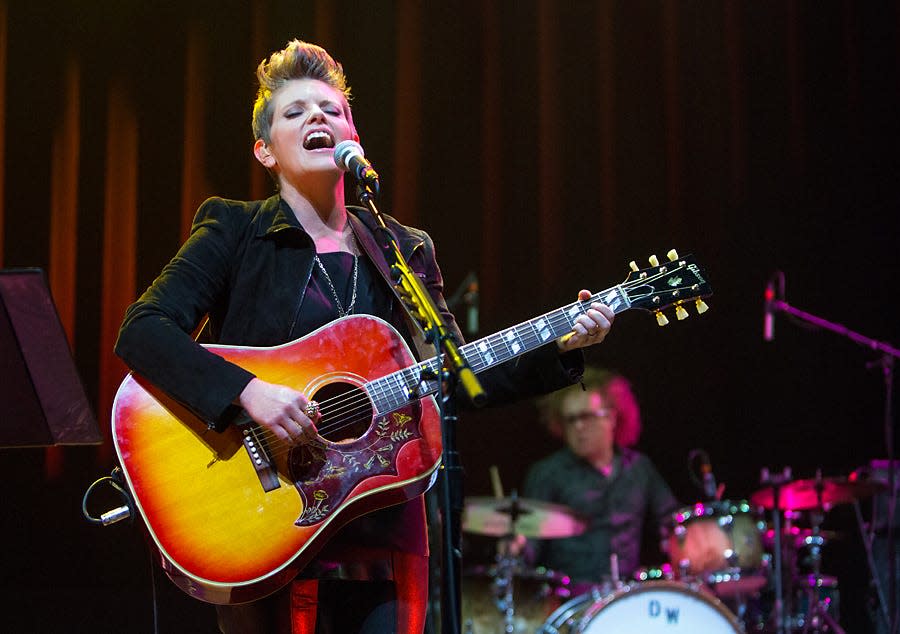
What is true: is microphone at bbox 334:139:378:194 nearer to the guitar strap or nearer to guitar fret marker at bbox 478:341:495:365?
the guitar strap

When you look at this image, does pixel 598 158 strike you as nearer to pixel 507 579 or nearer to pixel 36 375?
pixel 507 579

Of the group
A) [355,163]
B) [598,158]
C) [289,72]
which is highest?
[598,158]

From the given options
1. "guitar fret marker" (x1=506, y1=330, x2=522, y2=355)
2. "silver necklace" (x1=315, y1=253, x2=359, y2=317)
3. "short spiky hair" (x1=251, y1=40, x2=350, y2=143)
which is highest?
"short spiky hair" (x1=251, y1=40, x2=350, y2=143)

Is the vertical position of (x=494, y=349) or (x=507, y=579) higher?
(x=494, y=349)

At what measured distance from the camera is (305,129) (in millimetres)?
→ 2818


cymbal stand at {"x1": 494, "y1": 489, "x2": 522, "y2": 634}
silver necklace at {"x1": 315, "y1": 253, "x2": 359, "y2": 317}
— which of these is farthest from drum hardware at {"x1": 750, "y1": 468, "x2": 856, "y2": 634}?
silver necklace at {"x1": 315, "y1": 253, "x2": 359, "y2": 317}

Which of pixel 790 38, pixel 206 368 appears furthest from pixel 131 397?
pixel 790 38

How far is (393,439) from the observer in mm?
2510

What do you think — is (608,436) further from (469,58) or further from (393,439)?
Answer: (393,439)

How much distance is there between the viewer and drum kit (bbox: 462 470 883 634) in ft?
19.0

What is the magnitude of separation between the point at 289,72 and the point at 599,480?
448 centimetres

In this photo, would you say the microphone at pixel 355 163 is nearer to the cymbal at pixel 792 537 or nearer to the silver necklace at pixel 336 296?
the silver necklace at pixel 336 296

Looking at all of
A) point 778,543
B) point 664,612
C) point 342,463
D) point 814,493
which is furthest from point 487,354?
point 814,493

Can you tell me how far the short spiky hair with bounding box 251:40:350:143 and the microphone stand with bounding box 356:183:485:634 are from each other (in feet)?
2.00
